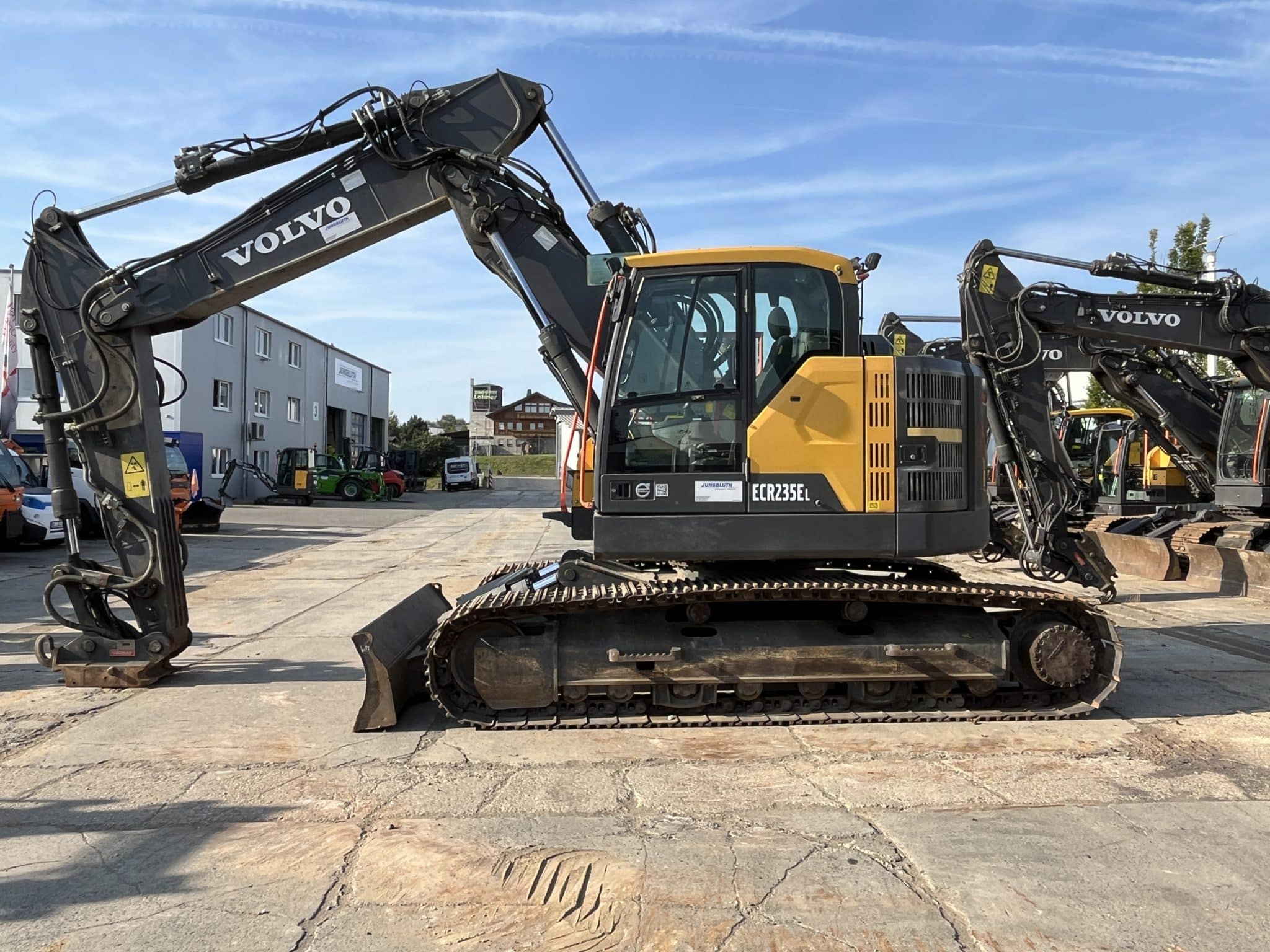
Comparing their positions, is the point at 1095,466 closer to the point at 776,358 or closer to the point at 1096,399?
the point at 1096,399

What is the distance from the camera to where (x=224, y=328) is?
118 feet

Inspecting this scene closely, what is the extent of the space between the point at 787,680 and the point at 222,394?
3510 cm

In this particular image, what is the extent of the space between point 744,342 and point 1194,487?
1287 centimetres

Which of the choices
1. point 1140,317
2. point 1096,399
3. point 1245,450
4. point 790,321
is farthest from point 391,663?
point 1096,399

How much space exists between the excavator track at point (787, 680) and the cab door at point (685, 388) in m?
0.59

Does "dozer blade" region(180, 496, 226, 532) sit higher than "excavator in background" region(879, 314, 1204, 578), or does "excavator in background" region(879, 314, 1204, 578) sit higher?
"excavator in background" region(879, 314, 1204, 578)

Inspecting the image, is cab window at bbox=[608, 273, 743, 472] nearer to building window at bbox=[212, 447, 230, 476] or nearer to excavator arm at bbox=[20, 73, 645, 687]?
excavator arm at bbox=[20, 73, 645, 687]

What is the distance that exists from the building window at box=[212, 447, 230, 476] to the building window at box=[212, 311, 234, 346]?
4.18m

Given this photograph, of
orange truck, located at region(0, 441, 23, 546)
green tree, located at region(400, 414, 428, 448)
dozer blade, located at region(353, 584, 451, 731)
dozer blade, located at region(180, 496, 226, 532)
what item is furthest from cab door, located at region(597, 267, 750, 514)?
green tree, located at region(400, 414, 428, 448)

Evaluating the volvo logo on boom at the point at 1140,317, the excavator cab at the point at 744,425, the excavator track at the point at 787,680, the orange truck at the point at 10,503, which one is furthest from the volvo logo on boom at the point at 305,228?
the orange truck at the point at 10,503

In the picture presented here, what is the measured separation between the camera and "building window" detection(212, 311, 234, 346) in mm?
35062

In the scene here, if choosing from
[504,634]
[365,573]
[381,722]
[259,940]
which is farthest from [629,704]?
[365,573]

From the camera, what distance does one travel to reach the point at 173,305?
264 inches

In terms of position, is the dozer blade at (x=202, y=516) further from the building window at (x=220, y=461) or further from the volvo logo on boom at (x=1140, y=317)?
the volvo logo on boom at (x=1140, y=317)
